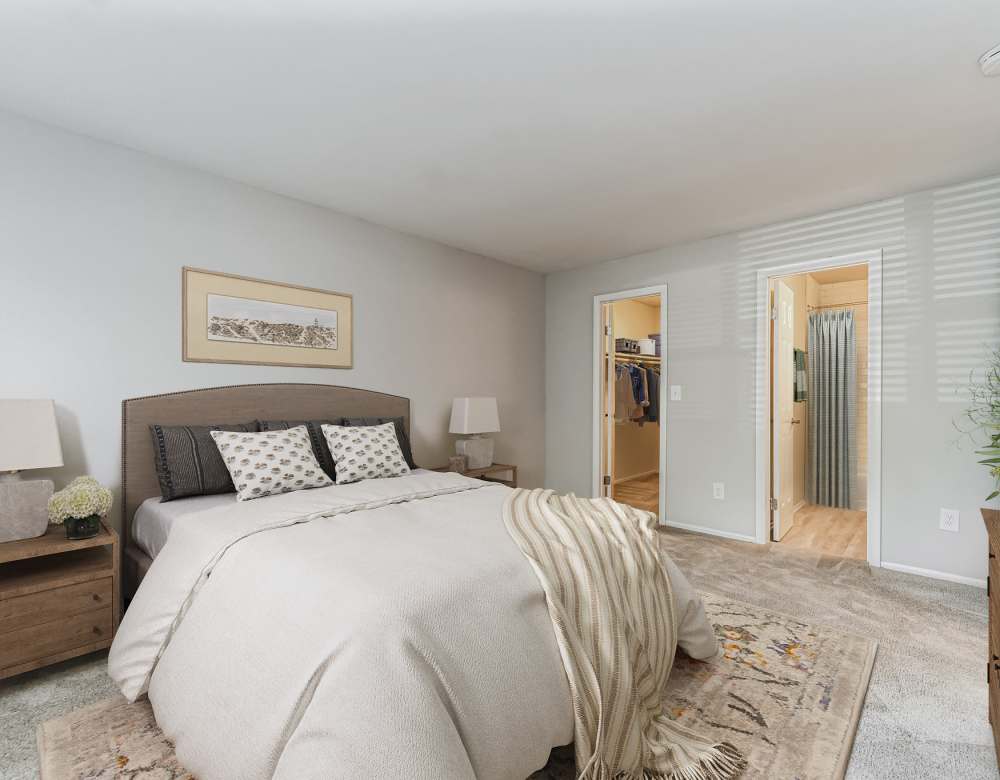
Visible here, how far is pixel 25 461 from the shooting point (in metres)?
2.17

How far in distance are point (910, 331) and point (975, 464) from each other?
85 cm

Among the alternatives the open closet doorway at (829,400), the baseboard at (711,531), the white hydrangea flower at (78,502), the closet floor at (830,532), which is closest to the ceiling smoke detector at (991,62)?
the open closet doorway at (829,400)

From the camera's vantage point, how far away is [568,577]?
169 centimetres

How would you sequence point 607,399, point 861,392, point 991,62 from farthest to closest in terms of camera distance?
point 861,392 < point 607,399 < point 991,62

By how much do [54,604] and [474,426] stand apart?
2658 millimetres

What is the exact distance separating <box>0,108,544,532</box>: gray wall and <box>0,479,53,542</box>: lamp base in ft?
1.32

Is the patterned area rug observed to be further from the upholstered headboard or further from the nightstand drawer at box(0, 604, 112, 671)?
the upholstered headboard

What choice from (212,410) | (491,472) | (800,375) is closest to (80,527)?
(212,410)

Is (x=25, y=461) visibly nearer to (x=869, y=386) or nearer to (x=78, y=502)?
(x=78, y=502)

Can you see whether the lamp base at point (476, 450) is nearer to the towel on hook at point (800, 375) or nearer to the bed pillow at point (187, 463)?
the bed pillow at point (187, 463)

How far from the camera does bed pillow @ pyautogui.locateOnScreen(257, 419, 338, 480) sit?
306cm

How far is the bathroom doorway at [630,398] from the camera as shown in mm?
4864

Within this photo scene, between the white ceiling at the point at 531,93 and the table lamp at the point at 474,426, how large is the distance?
62.2 inches

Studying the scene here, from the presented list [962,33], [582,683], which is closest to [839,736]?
[582,683]
